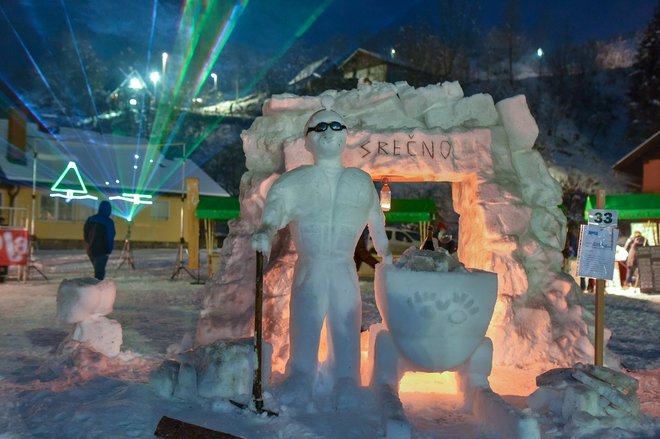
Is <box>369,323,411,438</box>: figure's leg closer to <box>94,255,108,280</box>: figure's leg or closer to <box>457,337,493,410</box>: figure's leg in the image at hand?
<box>457,337,493,410</box>: figure's leg

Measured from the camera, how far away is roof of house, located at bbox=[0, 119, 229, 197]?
20.6m

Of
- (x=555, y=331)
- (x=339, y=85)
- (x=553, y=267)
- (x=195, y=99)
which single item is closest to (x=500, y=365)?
(x=555, y=331)

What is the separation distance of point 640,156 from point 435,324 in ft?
62.9

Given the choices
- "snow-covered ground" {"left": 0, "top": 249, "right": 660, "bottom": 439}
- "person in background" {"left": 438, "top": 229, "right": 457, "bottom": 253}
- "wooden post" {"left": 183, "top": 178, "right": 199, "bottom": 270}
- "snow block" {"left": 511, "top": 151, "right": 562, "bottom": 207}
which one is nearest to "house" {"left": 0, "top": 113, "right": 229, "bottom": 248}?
"wooden post" {"left": 183, "top": 178, "right": 199, "bottom": 270}

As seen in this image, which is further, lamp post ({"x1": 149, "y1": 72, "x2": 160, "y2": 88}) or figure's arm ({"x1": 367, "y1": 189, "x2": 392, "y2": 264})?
lamp post ({"x1": 149, "y1": 72, "x2": 160, "y2": 88})

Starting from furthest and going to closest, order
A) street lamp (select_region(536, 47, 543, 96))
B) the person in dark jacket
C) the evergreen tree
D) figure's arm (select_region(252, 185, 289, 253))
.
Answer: street lamp (select_region(536, 47, 543, 96))
the evergreen tree
the person in dark jacket
figure's arm (select_region(252, 185, 289, 253))

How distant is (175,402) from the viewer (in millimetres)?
3670

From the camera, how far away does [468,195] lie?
5.61 meters

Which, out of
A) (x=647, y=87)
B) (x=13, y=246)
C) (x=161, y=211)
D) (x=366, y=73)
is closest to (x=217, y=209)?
(x=13, y=246)

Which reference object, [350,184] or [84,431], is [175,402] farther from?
[350,184]

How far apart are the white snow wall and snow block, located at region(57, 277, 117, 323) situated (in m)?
0.92

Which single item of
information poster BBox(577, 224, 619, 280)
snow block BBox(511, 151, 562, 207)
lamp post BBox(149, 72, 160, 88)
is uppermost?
lamp post BBox(149, 72, 160, 88)

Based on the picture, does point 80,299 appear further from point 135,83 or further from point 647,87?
point 135,83

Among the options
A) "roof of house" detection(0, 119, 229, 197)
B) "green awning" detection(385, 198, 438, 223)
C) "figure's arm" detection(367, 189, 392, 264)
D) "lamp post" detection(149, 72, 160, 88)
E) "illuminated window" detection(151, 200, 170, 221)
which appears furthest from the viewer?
"lamp post" detection(149, 72, 160, 88)
